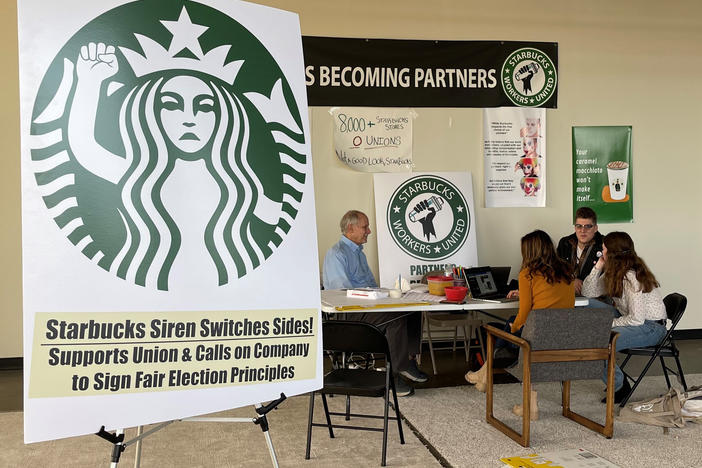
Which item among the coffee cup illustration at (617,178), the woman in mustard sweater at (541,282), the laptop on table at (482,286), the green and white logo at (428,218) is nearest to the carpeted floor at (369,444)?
the woman in mustard sweater at (541,282)

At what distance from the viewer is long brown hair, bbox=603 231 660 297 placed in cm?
439

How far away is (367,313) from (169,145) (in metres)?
3.02

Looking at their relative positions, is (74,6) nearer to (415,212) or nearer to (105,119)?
(105,119)

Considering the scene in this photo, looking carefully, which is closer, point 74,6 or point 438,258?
point 74,6

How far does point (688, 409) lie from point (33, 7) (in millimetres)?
3941

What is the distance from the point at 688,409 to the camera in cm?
398

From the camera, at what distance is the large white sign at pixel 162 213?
5.73ft

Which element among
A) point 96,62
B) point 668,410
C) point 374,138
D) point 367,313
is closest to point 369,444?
point 367,313

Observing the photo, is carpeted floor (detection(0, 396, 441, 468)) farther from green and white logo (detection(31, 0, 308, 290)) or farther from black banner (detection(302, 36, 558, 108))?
black banner (detection(302, 36, 558, 108))

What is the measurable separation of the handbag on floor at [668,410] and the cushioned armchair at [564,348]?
321 mm

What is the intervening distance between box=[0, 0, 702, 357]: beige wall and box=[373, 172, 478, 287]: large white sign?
0.14 m

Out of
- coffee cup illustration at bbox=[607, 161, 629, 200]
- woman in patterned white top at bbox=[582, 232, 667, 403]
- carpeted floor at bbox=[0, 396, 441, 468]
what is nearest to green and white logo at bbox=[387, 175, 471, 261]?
coffee cup illustration at bbox=[607, 161, 629, 200]

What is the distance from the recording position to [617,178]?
6.61m

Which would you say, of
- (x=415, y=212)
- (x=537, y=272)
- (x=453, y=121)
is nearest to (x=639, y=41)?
(x=453, y=121)
